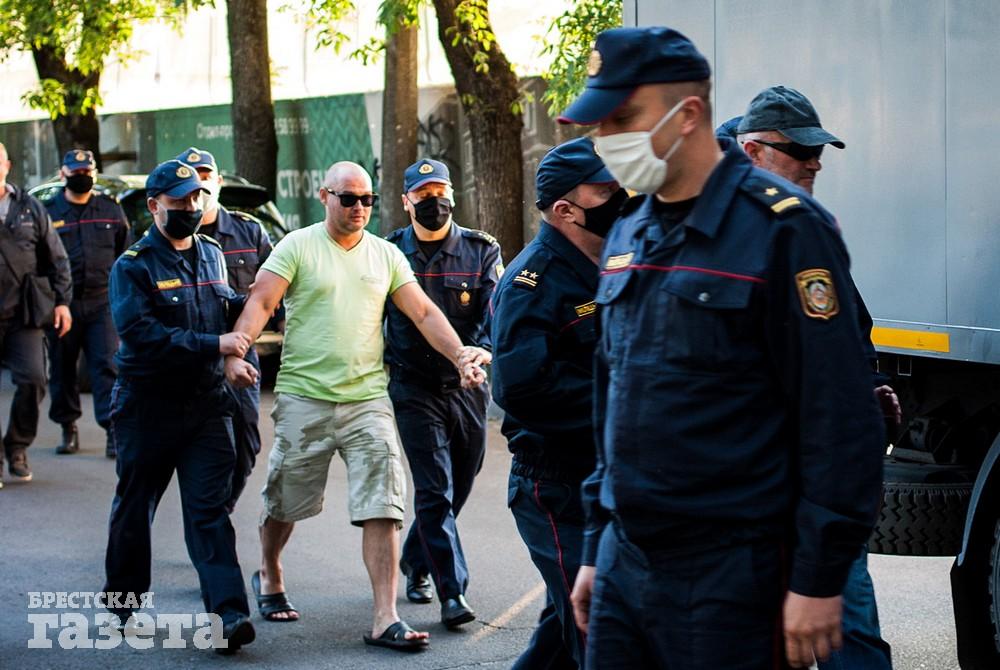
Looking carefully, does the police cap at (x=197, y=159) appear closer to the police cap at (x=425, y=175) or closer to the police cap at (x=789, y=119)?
the police cap at (x=425, y=175)

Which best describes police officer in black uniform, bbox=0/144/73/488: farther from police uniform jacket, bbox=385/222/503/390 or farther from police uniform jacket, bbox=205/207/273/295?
police uniform jacket, bbox=385/222/503/390

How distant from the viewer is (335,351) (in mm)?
6660

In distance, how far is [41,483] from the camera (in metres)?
10.1

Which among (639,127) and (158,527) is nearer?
(639,127)

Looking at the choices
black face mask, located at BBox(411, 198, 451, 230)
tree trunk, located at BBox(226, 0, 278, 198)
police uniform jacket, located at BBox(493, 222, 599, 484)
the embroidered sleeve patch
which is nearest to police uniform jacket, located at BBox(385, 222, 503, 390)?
black face mask, located at BBox(411, 198, 451, 230)

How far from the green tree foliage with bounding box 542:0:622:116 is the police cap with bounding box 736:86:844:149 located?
798cm

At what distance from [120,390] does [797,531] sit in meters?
4.21

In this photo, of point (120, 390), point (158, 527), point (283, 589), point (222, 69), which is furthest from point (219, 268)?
point (222, 69)

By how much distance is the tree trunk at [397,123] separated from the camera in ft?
51.4

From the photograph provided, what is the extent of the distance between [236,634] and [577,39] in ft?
26.3

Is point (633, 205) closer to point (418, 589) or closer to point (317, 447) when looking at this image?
point (317, 447)

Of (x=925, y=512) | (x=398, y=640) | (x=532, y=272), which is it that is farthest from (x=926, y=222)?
(x=398, y=640)

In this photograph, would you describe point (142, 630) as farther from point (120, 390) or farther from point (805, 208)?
point (805, 208)

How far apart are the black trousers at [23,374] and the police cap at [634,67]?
7.73 m
